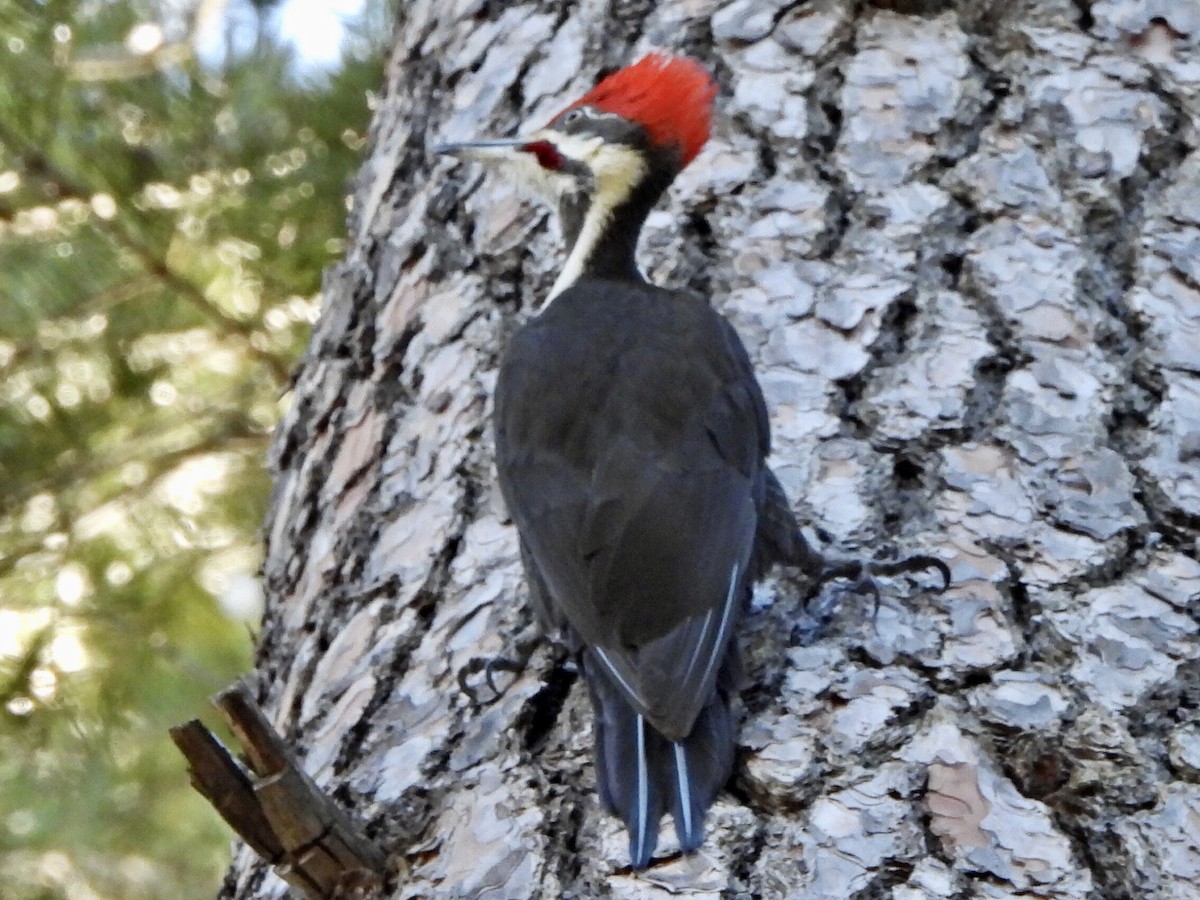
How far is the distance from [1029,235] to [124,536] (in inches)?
82.5

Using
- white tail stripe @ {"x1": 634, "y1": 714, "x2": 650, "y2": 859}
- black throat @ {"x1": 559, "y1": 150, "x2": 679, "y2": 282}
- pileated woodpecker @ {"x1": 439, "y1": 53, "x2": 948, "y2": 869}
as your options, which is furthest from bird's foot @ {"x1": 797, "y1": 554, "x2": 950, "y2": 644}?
black throat @ {"x1": 559, "y1": 150, "x2": 679, "y2": 282}

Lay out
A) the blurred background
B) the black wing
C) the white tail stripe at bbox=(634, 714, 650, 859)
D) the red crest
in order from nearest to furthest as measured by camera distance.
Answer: the white tail stripe at bbox=(634, 714, 650, 859) < the black wing < the red crest < the blurred background

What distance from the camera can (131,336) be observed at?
329 cm

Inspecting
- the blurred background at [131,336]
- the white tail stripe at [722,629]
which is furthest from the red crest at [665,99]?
the blurred background at [131,336]

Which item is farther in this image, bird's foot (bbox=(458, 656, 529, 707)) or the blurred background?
the blurred background

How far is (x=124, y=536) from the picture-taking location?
3428mm

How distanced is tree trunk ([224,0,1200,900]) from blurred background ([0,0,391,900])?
0.68 m

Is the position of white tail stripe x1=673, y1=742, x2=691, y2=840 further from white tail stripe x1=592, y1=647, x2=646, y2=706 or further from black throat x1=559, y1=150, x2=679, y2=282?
black throat x1=559, y1=150, x2=679, y2=282

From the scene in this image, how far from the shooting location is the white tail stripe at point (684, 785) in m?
1.52

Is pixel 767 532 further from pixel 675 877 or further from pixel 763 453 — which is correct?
pixel 675 877

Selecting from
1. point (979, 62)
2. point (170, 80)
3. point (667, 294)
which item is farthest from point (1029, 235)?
point (170, 80)

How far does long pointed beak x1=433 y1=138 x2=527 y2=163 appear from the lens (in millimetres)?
2229

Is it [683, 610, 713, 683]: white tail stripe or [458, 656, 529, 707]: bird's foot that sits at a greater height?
[683, 610, 713, 683]: white tail stripe

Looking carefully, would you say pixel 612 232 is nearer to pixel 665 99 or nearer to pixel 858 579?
pixel 665 99
